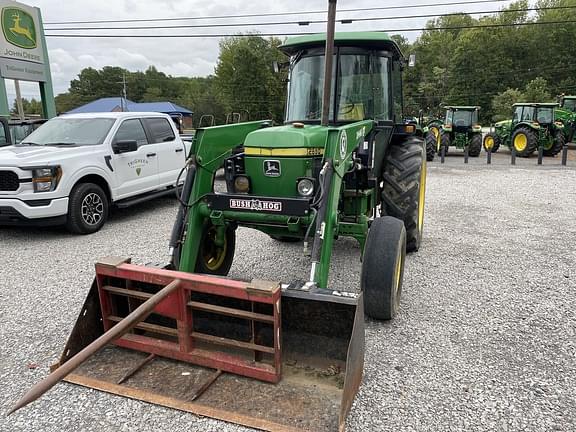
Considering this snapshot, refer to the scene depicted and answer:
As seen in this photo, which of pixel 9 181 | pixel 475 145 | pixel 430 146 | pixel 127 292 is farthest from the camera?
Result: pixel 475 145

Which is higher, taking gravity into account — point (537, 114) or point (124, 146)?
point (537, 114)

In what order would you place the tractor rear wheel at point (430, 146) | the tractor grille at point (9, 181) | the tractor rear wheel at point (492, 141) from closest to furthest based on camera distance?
the tractor grille at point (9, 181)
the tractor rear wheel at point (430, 146)
the tractor rear wheel at point (492, 141)

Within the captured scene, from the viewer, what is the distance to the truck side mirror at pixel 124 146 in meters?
7.49

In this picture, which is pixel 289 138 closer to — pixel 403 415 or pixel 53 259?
pixel 403 415

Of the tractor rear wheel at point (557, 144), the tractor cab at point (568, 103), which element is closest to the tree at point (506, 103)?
the tractor cab at point (568, 103)

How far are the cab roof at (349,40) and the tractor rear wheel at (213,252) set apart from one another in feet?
6.88

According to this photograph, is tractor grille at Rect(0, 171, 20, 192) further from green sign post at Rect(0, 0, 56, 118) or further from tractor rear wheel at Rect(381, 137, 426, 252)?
green sign post at Rect(0, 0, 56, 118)

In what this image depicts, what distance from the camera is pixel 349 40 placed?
187 inches

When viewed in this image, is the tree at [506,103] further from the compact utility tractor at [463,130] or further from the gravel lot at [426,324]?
the gravel lot at [426,324]

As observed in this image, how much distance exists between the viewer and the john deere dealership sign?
13023 mm

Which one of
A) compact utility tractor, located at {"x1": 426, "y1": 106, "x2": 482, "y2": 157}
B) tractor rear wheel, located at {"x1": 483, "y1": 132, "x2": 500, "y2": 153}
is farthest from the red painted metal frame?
tractor rear wheel, located at {"x1": 483, "y1": 132, "x2": 500, "y2": 153}

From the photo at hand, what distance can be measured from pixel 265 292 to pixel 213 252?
1897 millimetres

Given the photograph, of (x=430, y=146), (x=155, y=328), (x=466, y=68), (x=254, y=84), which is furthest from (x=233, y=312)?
(x=466, y=68)

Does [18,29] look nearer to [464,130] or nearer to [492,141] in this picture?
[464,130]
